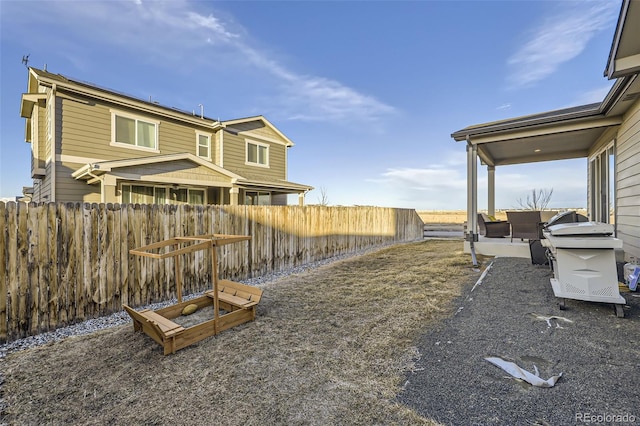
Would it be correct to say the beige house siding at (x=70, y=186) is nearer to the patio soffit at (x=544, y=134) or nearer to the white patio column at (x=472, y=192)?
the patio soffit at (x=544, y=134)

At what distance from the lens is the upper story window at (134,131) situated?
987 cm

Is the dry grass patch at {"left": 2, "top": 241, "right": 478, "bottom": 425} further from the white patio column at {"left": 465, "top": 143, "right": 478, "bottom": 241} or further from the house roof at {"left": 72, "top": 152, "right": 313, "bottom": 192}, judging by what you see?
the house roof at {"left": 72, "top": 152, "right": 313, "bottom": 192}

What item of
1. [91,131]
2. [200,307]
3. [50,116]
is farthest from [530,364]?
[50,116]

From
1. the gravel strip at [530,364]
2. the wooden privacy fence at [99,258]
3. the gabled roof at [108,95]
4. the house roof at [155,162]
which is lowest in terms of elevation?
the gravel strip at [530,364]

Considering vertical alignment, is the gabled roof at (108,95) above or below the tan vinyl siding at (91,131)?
above

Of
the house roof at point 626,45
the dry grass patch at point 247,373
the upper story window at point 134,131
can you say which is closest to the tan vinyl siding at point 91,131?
the upper story window at point 134,131

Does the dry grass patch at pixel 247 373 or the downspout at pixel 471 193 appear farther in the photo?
the downspout at pixel 471 193

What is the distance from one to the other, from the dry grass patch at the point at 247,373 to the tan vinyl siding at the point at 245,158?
33.1ft

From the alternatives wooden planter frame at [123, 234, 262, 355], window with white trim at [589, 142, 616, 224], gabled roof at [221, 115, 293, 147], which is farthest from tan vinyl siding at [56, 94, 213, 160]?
window with white trim at [589, 142, 616, 224]

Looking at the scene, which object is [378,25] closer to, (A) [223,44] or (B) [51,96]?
(A) [223,44]

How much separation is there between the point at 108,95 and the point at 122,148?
1.71 metres

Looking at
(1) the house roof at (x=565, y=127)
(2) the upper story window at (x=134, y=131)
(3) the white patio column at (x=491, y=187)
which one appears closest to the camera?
(1) the house roof at (x=565, y=127)

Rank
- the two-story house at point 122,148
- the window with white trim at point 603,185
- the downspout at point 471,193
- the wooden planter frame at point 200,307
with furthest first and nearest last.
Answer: the two-story house at point 122,148, the downspout at point 471,193, the window with white trim at point 603,185, the wooden planter frame at point 200,307

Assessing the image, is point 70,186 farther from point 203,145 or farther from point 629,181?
point 629,181
